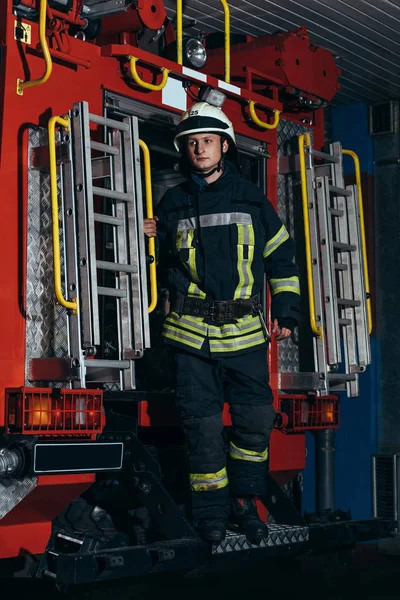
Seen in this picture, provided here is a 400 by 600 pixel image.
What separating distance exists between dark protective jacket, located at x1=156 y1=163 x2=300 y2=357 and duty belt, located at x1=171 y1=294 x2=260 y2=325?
29 millimetres

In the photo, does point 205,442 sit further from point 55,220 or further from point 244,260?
point 55,220

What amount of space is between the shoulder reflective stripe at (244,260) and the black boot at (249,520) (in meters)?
1.06

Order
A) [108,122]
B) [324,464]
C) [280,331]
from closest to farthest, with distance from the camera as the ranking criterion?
[108,122], [280,331], [324,464]

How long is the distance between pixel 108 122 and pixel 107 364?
117 centimetres

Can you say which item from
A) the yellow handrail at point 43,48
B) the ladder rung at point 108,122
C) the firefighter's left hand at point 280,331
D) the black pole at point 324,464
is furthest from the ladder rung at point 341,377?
the yellow handrail at point 43,48

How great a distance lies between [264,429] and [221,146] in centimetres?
149

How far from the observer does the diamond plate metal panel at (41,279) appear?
4.98 meters

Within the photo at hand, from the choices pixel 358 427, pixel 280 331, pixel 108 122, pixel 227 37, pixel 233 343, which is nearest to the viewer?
pixel 108 122

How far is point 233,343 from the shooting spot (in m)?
5.36

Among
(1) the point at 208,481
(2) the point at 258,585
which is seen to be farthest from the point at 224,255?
(2) the point at 258,585

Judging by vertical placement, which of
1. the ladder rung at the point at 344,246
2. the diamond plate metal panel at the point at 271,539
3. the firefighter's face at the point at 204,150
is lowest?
the diamond plate metal panel at the point at 271,539

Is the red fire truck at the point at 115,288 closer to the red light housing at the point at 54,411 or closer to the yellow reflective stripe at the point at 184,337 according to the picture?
the red light housing at the point at 54,411

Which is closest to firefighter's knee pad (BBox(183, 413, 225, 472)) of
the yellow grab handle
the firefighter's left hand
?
the firefighter's left hand

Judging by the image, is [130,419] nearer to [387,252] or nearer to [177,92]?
[177,92]
